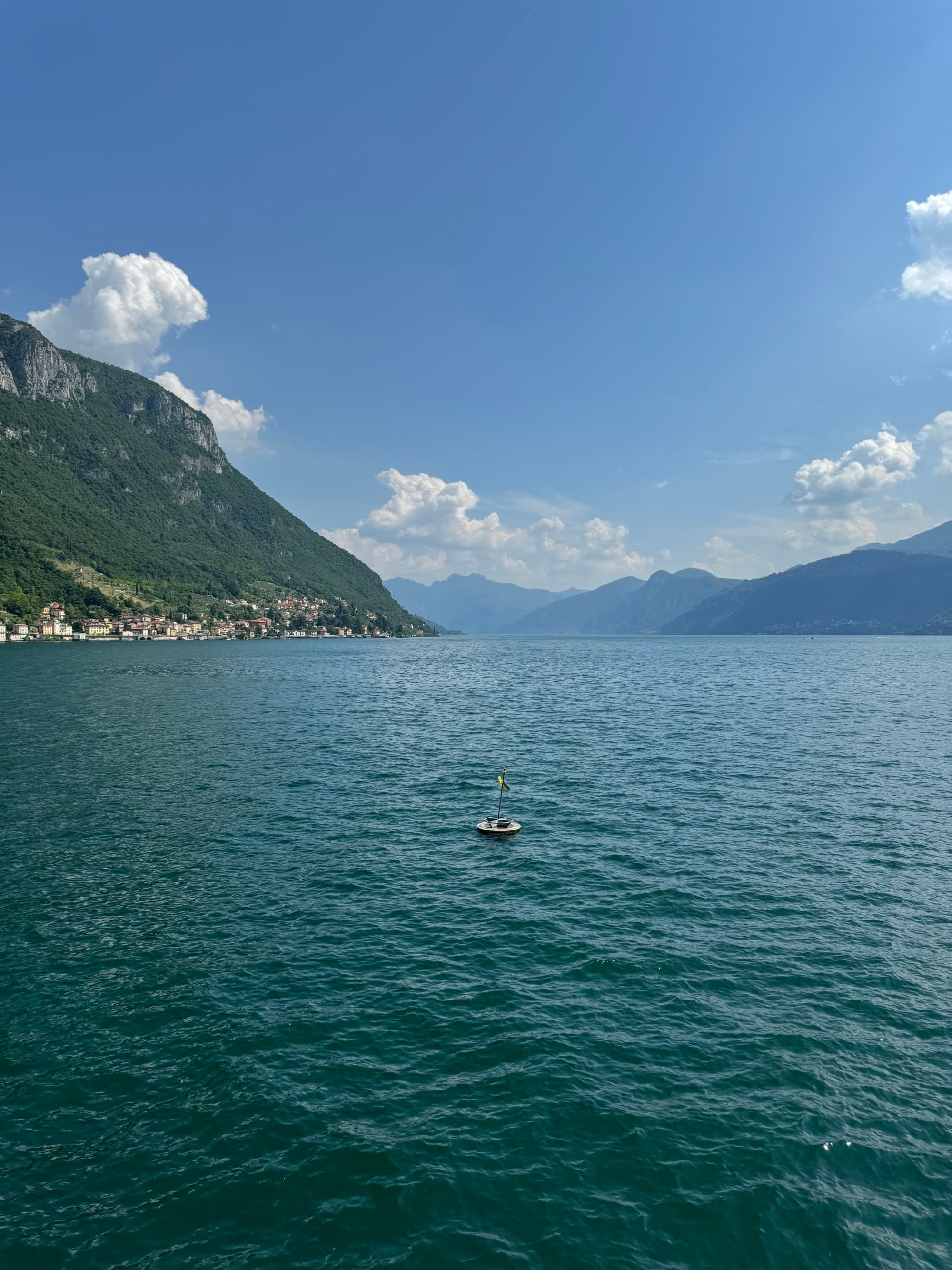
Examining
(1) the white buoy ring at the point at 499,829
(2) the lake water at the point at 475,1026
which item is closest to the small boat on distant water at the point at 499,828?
(1) the white buoy ring at the point at 499,829

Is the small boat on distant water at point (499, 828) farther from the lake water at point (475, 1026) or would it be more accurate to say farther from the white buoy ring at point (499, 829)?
the lake water at point (475, 1026)

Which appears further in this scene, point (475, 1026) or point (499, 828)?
point (499, 828)

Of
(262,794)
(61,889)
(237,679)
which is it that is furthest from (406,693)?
(61,889)

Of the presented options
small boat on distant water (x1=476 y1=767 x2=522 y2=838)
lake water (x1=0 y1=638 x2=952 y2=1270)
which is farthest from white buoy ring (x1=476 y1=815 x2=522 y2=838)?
lake water (x1=0 y1=638 x2=952 y2=1270)

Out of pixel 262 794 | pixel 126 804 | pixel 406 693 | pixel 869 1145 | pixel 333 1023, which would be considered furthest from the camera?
pixel 406 693

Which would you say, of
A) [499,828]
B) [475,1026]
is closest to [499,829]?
[499,828]

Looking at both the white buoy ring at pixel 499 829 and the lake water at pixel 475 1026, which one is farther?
the white buoy ring at pixel 499 829

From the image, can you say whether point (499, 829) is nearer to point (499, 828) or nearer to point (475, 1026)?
point (499, 828)

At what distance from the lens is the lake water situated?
46.9 ft

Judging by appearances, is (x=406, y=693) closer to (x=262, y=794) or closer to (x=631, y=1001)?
(x=262, y=794)

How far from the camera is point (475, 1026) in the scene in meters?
21.2

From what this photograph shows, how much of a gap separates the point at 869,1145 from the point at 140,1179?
1904 cm

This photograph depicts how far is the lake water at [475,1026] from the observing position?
1428 centimetres

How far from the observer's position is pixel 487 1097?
18.0 m
